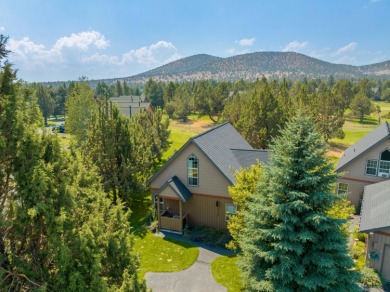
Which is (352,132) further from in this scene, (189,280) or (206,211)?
(189,280)

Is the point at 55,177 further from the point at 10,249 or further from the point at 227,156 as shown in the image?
the point at 227,156

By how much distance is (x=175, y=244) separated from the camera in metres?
18.8

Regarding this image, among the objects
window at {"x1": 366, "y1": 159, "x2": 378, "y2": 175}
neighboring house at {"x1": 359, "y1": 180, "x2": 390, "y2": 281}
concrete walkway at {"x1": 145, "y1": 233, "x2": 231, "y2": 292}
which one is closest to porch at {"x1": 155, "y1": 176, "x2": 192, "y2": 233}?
concrete walkway at {"x1": 145, "y1": 233, "x2": 231, "y2": 292}

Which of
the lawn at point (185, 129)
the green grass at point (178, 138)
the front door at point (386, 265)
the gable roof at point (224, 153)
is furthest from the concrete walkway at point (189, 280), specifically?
the green grass at point (178, 138)

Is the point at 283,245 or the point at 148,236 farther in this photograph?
the point at 148,236

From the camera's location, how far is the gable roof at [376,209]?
49.8ft

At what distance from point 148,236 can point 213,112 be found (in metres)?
61.2

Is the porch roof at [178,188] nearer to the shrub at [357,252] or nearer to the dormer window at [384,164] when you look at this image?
the shrub at [357,252]

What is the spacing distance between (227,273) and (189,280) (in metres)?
2.27

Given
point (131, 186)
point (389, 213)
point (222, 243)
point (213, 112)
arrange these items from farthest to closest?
point (213, 112) → point (131, 186) → point (222, 243) → point (389, 213)

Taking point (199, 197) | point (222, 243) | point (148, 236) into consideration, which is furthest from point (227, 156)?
point (148, 236)

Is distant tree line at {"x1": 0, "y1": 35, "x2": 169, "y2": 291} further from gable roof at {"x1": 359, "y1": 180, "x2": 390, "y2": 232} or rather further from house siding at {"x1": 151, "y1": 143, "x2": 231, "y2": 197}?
gable roof at {"x1": 359, "y1": 180, "x2": 390, "y2": 232}

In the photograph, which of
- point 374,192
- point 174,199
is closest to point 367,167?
point 374,192

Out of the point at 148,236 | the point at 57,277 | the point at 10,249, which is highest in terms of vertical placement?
the point at 10,249
